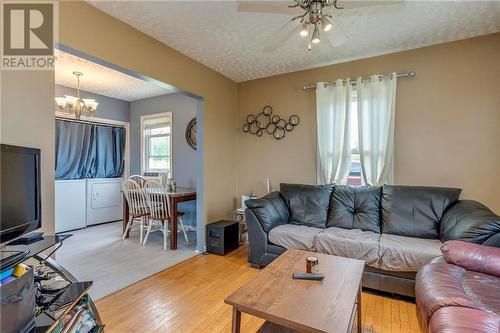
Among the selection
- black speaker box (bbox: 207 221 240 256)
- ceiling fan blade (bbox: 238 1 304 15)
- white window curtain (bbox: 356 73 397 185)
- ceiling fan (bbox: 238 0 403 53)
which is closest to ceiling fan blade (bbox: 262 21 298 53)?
ceiling fan (bbox: 238 0 403 53)

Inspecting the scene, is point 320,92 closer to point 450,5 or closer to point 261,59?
point 261,59

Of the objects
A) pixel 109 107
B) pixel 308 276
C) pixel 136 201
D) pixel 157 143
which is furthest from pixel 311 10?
pixel 109 107

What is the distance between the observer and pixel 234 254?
3406 millimetres

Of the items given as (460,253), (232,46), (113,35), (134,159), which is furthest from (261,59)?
(134,159)

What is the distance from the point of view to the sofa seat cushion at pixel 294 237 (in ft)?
8.59

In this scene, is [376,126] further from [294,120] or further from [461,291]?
[461,291]

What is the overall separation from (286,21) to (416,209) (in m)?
2.31

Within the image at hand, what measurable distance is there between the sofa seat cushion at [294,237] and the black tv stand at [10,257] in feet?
6.84

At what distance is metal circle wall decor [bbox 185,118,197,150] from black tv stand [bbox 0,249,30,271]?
340 centimetres

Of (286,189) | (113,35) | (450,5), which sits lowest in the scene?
(286,189)

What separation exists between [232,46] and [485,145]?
9.57 ft

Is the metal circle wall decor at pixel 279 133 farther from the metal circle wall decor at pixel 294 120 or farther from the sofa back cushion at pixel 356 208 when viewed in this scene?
the sofa back cushion at pixel 356 208

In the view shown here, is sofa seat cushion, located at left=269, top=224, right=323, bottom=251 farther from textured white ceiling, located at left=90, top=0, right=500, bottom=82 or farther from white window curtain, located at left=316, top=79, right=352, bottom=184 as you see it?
textured white ceiling, located at left=90, top=0, right=500, bottom=82

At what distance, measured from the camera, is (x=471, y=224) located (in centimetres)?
209
